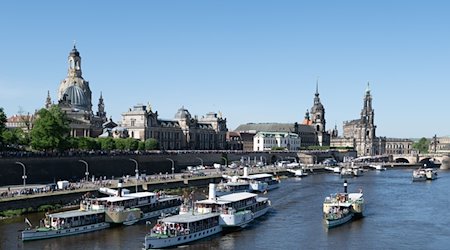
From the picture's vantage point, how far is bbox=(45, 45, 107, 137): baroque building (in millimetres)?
141125

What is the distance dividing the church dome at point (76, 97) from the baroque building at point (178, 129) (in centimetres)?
959

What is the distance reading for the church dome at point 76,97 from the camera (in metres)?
151

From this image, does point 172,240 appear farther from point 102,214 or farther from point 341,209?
point 341,209

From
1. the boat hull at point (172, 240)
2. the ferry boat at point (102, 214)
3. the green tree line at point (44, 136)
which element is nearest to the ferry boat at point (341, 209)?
the boat hull at point (172, 240)

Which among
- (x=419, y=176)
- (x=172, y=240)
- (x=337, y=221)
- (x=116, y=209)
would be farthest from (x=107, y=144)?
(x=172, y=240)

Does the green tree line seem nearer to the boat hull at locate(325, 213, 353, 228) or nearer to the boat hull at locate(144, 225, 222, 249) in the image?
the boat hull at locate(144, 225, 222, 249)

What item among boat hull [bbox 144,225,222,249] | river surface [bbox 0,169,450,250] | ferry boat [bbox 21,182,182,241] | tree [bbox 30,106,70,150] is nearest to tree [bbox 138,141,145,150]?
tree [bbox 30,106,70,150]

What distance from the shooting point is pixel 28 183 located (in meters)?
82.8

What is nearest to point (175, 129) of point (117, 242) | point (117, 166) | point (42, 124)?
point (117, 166)

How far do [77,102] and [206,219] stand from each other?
102 metres

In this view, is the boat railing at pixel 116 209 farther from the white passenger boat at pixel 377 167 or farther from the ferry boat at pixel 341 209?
the white passenger boat at pixel 377 167

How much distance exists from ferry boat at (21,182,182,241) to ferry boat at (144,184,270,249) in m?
5.84

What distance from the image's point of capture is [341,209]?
218 feet

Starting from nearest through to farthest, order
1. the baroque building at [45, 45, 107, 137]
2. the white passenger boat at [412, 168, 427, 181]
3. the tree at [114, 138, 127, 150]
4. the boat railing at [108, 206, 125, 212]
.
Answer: the boat railing at [108, 206, 125, 212] → the tree at [114, 138, 127, 150] → the white passenger boat at [412, 168, 427, 181] → the baroque building at [45, 45, 107, 137]
